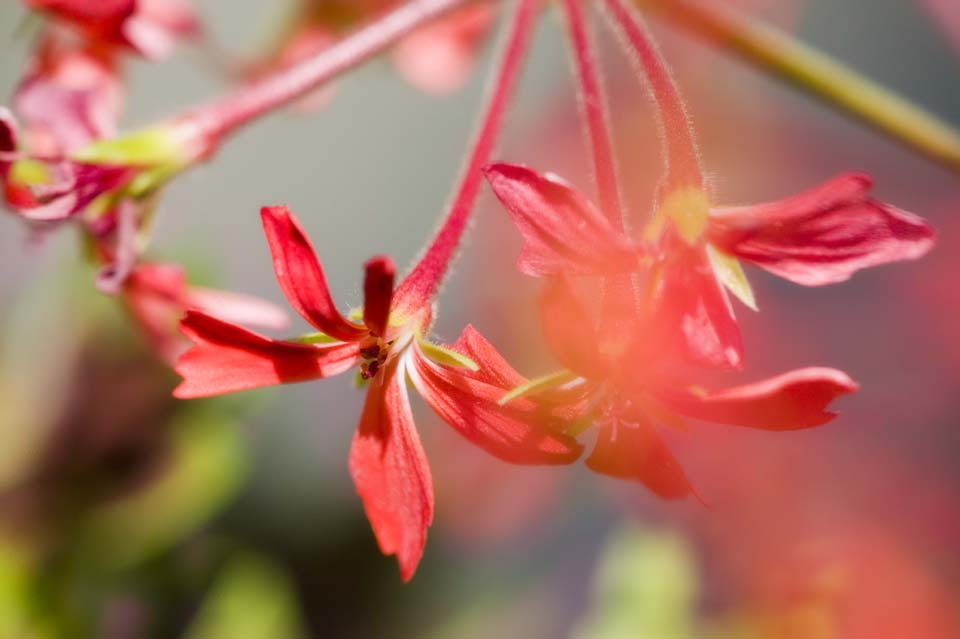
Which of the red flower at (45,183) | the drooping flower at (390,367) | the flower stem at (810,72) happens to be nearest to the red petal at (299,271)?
the drooping flower at (390,367)

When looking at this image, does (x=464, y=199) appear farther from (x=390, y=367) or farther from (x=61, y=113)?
(x=61, y=113)

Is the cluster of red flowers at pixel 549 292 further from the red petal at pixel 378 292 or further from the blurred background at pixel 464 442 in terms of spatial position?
the blurred background at pixel 464 442

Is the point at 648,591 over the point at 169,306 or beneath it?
beneath

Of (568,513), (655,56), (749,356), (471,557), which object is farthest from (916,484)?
(655,56)

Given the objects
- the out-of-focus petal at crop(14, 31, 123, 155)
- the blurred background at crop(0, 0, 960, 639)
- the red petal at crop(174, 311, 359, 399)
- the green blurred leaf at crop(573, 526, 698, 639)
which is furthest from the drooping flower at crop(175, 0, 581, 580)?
the green blurred leaf at crop(573, 526, 698, 639)

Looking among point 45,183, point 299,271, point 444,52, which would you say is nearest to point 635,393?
point 299,271

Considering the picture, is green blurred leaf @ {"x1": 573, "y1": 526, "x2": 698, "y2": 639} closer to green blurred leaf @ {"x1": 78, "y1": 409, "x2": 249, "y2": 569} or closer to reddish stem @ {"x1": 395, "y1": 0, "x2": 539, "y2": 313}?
green blurred leaf @ {"x1": 78, "y1": 409, "x2": 249, "y2": 569}

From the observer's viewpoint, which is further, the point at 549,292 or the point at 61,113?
the point at 61,113

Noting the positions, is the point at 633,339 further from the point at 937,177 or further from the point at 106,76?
the point at 937,177
